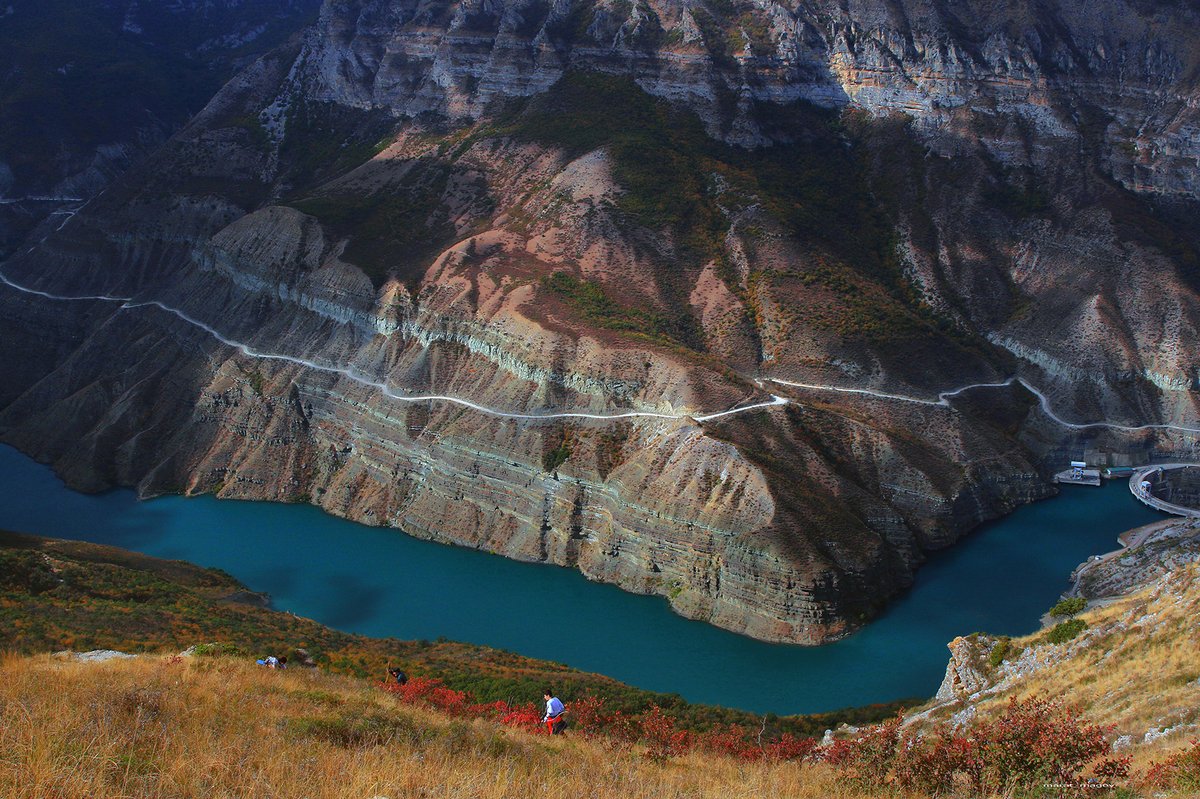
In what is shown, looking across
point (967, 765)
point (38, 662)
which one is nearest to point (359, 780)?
point (967, 765)

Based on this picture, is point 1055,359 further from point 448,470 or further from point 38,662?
point 38,662

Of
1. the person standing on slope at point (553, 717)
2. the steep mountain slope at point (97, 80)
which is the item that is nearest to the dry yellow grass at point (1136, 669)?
the person standing on slope at point (553, 717)

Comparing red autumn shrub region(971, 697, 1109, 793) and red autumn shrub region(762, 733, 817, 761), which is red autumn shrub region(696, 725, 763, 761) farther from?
red autumn shrub region(971, 697, 1109, 793)

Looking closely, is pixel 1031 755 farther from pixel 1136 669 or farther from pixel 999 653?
pixel 999 653

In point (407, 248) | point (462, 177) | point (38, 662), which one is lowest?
point (38, 662)

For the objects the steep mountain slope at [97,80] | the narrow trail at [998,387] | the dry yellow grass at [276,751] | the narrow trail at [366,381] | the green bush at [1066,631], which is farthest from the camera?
the steep mountain slope at [97,80]

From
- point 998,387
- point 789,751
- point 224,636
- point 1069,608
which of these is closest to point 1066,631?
point 1069,608

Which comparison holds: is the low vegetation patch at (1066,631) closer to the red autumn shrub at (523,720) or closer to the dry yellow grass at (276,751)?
the dry yellow grass at (276,751)
